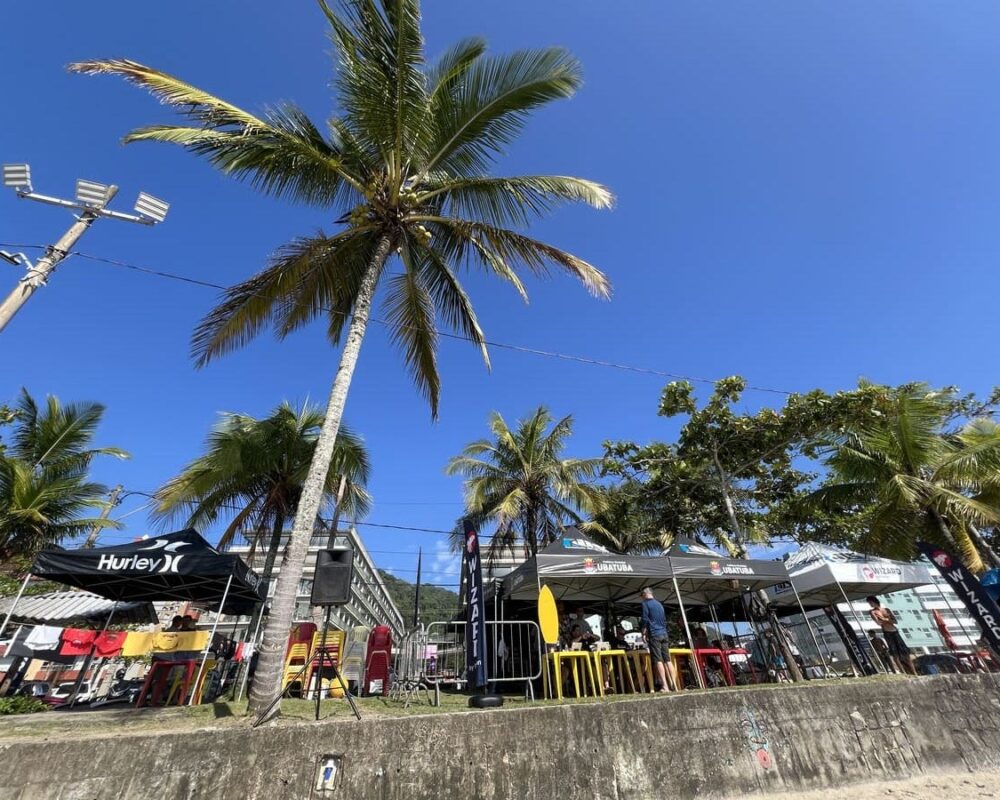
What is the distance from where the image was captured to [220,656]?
9.26 m

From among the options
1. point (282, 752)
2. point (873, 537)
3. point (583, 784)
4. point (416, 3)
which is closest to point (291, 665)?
point (282, 752)

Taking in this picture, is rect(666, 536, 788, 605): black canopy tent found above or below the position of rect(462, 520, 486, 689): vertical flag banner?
above

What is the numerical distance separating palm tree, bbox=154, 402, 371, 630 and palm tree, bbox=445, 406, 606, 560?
19.9ft

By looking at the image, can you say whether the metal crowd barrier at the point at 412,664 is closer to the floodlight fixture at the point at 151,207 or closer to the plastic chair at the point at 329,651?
the plastic chair at the point at 329,651

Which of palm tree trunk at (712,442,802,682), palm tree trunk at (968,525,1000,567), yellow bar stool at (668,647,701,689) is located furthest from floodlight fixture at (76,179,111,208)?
palm tree trunk at (968,525,1000,567)

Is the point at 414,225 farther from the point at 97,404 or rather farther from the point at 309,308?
the point at 97,404

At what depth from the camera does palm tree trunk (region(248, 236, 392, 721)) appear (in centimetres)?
449

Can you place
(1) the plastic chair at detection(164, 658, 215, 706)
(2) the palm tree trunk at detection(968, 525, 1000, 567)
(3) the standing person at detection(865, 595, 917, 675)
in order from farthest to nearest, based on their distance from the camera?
(2) the palm tree trunk at detection(968, 525, 1000, 567) < (3) the standing person at detection(865, 595, 917, 675) < (1) the plastic chair at detection(164, 658, 215, 706)

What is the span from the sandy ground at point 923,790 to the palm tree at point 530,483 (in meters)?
13.1

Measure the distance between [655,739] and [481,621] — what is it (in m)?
2.32

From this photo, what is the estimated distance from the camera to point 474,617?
5.84 meters

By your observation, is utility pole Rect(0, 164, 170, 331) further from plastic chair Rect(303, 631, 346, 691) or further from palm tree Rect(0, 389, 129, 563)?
palm tree Rect(0, 389, 129, 563)

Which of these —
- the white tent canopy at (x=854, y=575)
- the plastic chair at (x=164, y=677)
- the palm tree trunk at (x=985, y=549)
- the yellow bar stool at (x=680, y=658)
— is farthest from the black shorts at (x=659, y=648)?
the palm tree trunk at (x=985, y=549)

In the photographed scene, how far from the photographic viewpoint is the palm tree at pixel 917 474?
12.1 m
